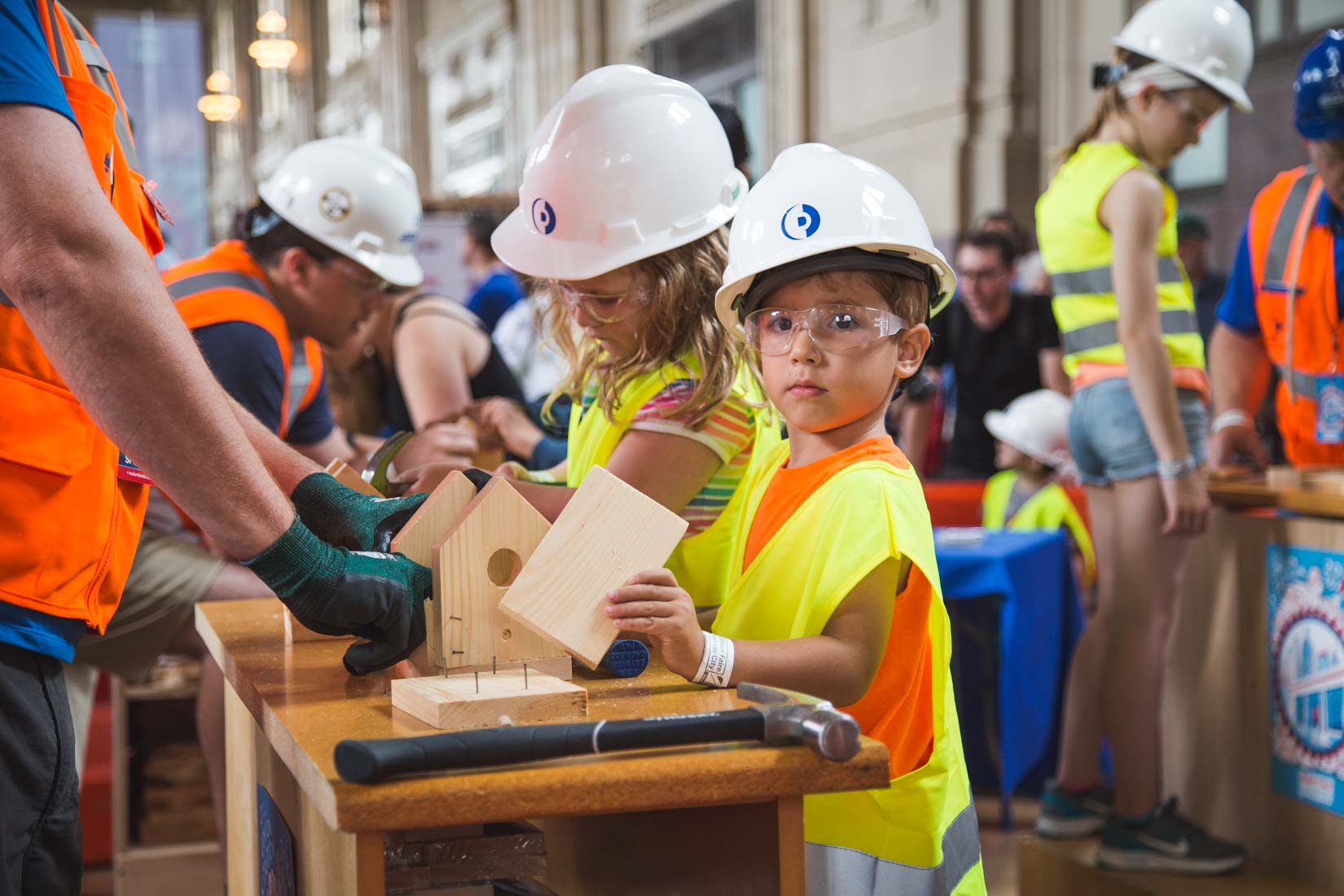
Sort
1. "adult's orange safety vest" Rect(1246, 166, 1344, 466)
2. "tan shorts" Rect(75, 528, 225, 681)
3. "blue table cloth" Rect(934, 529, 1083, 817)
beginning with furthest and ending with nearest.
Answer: "blue table cloth" Rect(934, 529, 1083, 817)
"adult's orange safety vest" Rect(1246, 166, 1344, 466)
"tan shorts" Rect(75, 528, 225, 681)

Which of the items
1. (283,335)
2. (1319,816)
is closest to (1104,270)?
(1319,816)

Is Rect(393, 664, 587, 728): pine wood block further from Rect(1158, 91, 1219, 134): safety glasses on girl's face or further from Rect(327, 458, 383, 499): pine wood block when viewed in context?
Rect(1158, 91, 1219, 134): safety glasses on girl's face

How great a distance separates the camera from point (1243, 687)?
3.66 meters

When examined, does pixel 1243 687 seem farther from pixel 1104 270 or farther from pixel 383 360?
pixel 383 360

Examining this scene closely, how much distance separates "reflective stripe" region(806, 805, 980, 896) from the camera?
1734mm

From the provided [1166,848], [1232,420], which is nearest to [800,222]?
[1166,848]

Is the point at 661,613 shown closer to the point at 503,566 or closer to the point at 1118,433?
the point at 503,566

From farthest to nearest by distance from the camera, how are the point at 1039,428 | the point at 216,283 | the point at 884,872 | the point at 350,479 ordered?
the point at 1039,428 < the point at 216,283 < the point at 350,479 < the point at 884,872

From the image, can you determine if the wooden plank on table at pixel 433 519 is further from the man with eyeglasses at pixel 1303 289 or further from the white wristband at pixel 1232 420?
the white wristband at pixel 1232 420

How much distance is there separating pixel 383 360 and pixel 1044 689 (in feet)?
9.07

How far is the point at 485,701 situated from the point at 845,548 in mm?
530

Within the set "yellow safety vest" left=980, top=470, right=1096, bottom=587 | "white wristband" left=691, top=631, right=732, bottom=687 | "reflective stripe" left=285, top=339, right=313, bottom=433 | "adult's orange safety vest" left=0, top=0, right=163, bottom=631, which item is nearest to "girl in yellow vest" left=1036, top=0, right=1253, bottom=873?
"yellow safety vest" left=980, top=470, right=1096, bottom=587

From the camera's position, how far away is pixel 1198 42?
11.9ft

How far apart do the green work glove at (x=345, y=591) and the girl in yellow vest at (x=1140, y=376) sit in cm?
254
